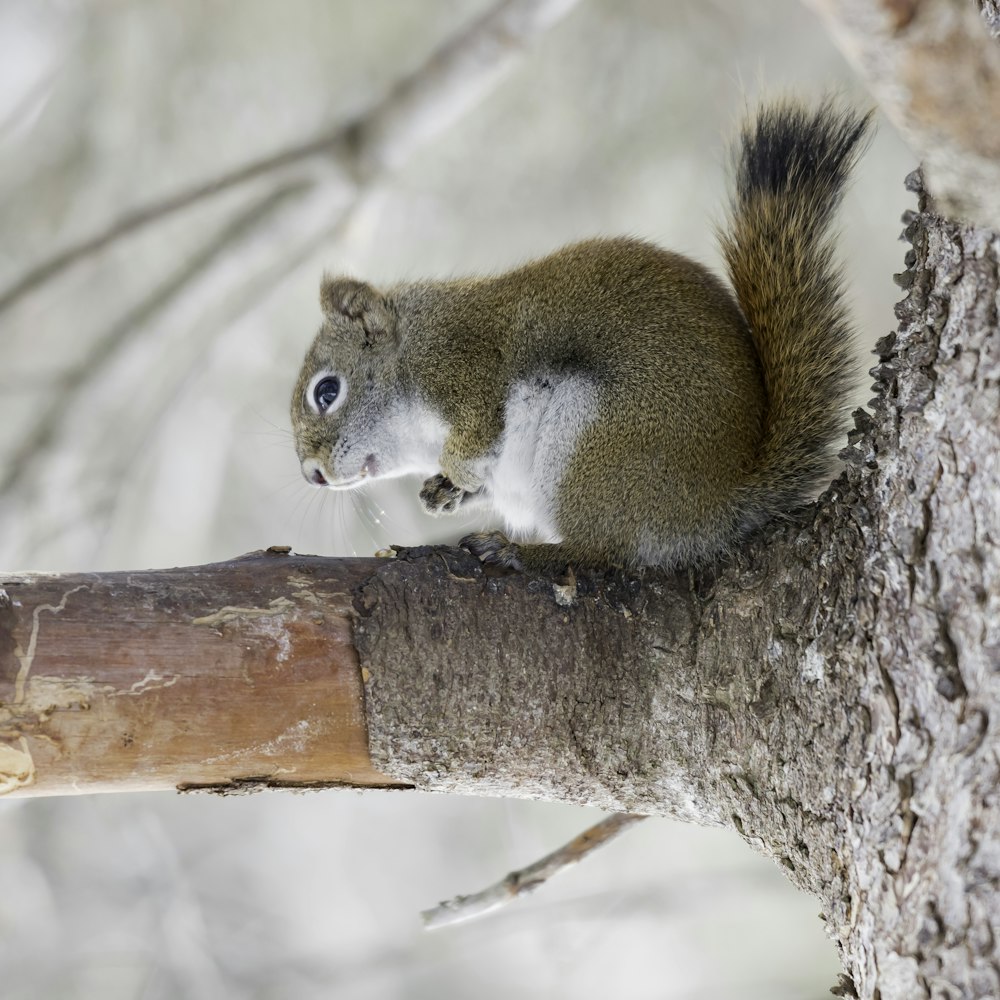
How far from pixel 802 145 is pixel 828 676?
83 cm

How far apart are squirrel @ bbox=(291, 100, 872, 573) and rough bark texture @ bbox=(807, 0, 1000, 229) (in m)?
0.83

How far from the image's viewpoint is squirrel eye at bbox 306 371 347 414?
233 centimetres

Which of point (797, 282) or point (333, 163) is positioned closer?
point (797, 282)

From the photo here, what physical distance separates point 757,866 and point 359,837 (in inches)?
74.4

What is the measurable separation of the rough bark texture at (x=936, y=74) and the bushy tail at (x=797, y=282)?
819mm

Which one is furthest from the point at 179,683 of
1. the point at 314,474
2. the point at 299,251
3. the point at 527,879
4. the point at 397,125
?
the point at 299,251

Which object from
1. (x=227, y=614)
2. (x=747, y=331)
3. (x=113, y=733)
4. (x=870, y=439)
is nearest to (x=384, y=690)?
(x=227, y=614)

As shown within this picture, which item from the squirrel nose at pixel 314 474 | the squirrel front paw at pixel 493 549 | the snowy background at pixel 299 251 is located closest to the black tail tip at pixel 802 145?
the squirrel front paw at pixel 493 549

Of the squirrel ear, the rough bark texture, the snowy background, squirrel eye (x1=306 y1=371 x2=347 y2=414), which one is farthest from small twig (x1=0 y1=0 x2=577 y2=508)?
the rough bark texture

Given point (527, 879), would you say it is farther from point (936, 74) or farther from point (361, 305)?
point (936, 74)

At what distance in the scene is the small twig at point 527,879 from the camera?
5.66 feet

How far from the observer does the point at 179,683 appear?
1.43 meters

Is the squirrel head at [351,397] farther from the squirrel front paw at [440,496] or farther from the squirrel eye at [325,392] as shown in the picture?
the squirrel front paw at [440,496]

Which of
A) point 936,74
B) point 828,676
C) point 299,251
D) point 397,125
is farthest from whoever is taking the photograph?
point 299,251
